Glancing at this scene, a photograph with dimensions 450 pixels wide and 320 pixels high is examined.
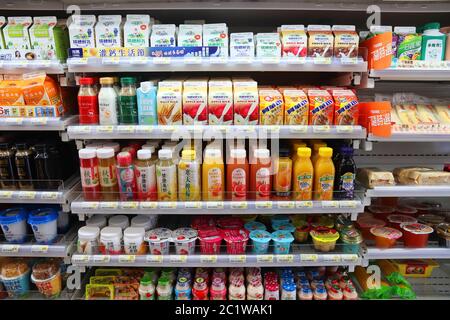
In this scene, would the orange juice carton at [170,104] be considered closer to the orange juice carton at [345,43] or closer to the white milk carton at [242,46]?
the white milk carton at [242,46]

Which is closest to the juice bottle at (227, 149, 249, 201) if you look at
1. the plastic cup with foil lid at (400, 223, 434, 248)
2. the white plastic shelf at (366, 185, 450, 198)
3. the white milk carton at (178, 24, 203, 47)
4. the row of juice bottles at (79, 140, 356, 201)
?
the row of juice bottles at (79, 140, 356, 201)

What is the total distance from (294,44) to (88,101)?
1.23 meters

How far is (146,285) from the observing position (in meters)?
2.01

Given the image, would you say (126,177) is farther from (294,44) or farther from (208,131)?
(294,44)

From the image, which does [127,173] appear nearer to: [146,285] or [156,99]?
[156,99]

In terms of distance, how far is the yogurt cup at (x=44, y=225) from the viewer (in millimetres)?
1942

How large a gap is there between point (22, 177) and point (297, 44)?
5.99 ft

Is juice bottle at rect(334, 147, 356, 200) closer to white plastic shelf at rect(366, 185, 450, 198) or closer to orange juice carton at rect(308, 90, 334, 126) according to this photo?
white plastic shelf at rect(366, 185, 450, 198)

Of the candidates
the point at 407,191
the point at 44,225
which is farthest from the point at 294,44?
the point at 44,225

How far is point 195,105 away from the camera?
179 centimetres

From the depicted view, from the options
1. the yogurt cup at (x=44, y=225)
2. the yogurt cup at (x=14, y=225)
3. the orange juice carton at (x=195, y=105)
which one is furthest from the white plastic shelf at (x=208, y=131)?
the yogurt cup at (x=14, y=225)

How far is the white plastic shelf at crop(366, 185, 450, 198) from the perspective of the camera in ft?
6.29

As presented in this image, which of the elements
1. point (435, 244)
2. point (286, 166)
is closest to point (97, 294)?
point (286, 166)

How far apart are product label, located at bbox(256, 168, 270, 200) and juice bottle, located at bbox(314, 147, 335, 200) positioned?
296mm
